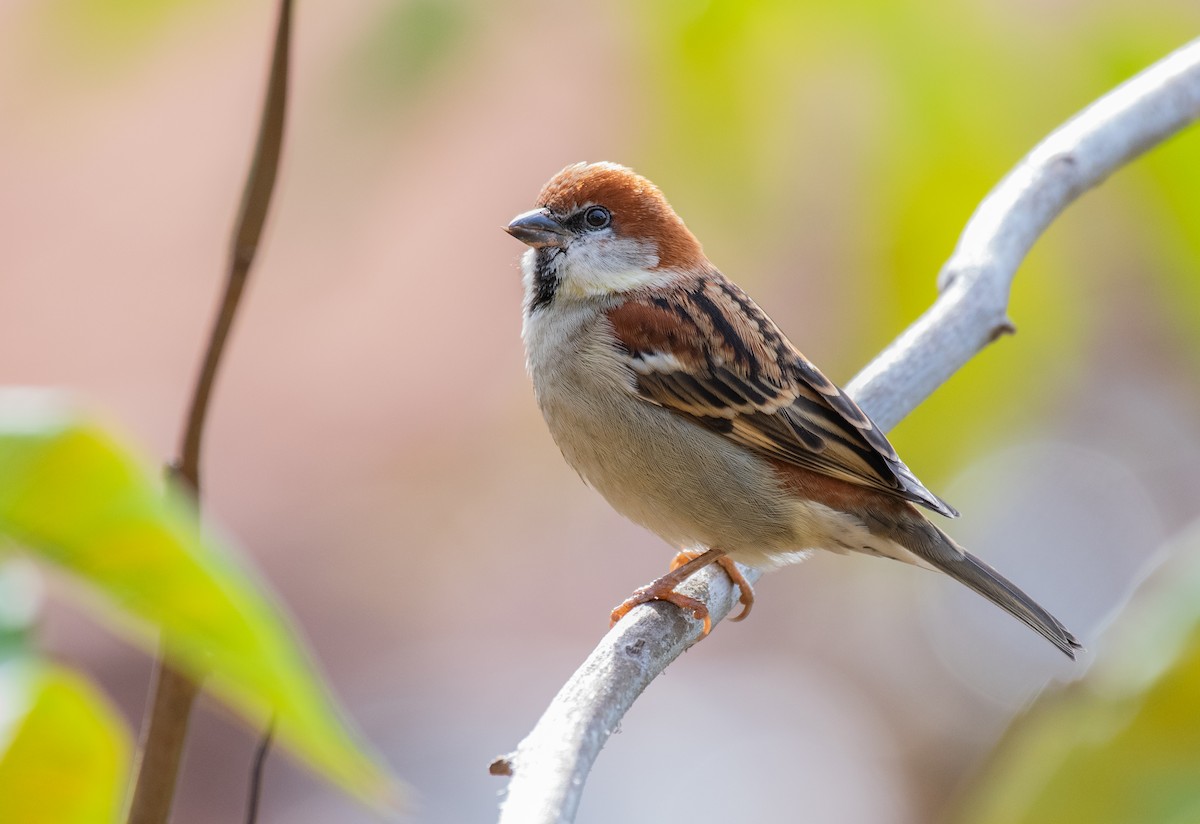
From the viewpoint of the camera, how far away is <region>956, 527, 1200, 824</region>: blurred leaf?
971mm

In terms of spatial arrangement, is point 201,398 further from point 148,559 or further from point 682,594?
point 682,594

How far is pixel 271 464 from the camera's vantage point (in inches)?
215

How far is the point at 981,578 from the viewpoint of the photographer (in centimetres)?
242

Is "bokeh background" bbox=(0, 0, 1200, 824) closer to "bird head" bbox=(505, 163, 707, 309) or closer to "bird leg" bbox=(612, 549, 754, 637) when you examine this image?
"bird head" bbox=(505, 163, 707, 309)

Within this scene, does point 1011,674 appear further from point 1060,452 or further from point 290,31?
point 290,31

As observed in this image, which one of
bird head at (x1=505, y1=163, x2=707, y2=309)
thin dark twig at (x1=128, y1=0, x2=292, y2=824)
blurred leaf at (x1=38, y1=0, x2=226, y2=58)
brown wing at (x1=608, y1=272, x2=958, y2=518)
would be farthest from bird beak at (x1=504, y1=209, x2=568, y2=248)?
thin dark twig at (x1=128, y1=0, x2=292, y2=824)

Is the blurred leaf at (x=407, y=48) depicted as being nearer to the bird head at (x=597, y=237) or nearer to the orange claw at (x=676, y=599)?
the orange claw at (x=676, y=599)

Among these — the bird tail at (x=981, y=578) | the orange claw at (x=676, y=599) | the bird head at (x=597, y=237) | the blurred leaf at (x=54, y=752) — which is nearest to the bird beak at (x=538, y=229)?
the bird head at (x=597, y=237)

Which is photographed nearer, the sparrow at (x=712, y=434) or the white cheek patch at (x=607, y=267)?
the sparrow at (x=712, y=434)

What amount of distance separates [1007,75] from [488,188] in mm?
3619

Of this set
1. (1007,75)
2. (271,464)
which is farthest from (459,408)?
(1007,75)

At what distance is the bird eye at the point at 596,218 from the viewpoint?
115 inches

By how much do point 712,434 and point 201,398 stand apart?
1517 millimetres

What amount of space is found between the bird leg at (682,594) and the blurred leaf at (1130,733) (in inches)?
41.6
